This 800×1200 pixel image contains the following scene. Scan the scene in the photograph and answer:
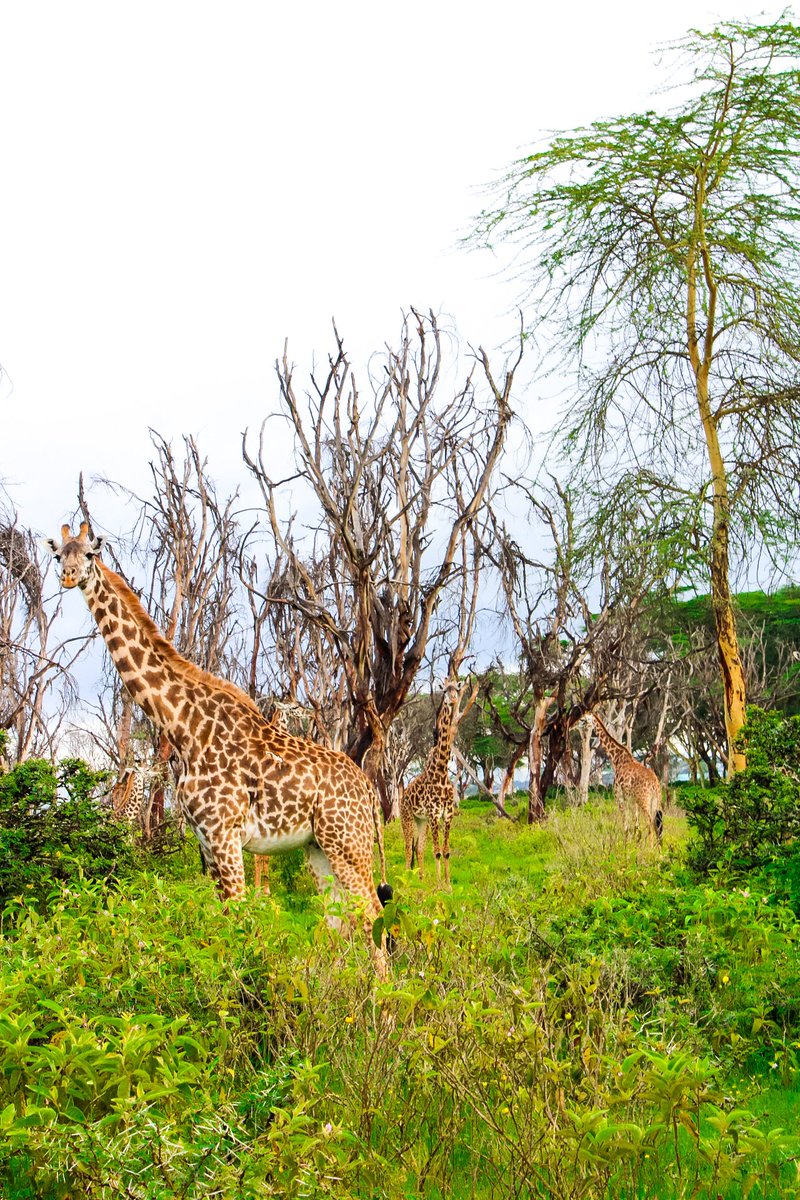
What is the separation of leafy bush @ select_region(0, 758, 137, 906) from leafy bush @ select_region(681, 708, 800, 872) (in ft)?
16.4

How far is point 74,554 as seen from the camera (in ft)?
27.7

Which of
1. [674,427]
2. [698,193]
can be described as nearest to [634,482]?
[674,427]

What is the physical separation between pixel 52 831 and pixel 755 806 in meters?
5.92

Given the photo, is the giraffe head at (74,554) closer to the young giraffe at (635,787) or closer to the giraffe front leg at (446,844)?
the giraffe front leg at (446,844)

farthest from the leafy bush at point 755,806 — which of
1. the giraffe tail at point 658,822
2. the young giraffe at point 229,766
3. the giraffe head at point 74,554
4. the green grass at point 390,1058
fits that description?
the giraffe tail at point 658,822

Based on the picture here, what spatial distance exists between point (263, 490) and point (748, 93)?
8.55 m

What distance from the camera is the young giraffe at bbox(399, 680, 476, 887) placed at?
1400 cm

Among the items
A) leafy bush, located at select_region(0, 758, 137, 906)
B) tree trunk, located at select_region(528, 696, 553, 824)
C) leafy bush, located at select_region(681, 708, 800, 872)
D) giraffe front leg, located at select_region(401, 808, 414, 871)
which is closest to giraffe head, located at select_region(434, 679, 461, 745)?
giraffe front leg, located at select_region(401, 808, 414, 871)

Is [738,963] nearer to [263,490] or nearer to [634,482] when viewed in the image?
[263,490]

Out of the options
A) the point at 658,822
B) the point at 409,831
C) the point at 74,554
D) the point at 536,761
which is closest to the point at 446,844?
the point at 409,831

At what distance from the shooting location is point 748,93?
47.6 feet

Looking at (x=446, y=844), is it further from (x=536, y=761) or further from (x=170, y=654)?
(x=536, y=761)

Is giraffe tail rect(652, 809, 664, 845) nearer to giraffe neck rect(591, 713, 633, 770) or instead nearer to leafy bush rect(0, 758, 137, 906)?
giraffe neck rect(591, 713, 633, 770)

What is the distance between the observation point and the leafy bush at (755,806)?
9117mm
